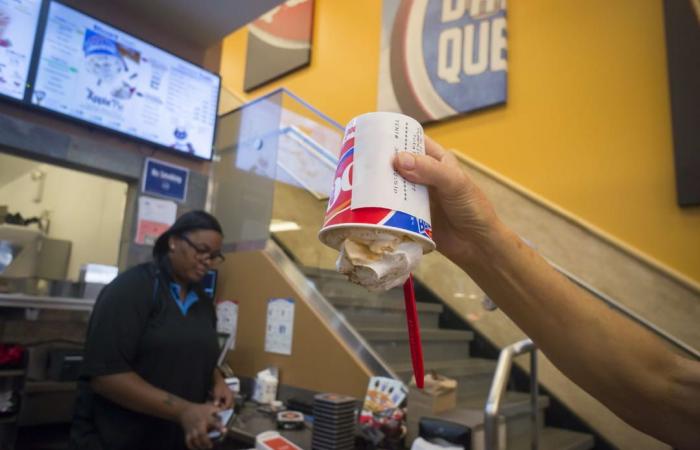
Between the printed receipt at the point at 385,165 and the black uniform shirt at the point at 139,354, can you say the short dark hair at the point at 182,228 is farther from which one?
the printed receipt at the point at 385,165

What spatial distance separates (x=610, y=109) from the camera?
3684mm

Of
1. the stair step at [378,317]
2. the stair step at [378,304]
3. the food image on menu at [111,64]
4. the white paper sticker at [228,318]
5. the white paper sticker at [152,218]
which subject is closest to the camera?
the food image on menu at [111,64]

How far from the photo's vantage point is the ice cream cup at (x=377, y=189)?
0.69 metres

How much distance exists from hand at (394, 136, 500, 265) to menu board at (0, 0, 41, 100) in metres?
2.45

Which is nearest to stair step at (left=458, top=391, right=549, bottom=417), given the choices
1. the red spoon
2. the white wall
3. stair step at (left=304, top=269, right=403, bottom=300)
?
stair step at (left=304, top=269, right=403, bottom=300)

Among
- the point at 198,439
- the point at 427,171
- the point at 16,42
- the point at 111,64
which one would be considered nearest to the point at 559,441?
the point at 198,439

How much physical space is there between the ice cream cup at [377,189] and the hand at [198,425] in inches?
51.9

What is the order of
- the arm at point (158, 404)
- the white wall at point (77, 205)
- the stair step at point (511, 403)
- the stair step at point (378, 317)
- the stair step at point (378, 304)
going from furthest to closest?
the white wall at point (77, 205), the stair step at point (378, 304), the stair step at point (378, 317), the stair step at point (511, 403), the arm at point (158, 404)

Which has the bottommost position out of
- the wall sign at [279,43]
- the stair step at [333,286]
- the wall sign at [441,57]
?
the stair step at [333,286]

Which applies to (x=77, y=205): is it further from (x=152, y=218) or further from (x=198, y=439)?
(x=198, y=439)

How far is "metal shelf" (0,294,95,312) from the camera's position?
2340 millimetres

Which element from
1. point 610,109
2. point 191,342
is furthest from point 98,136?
point 610,109

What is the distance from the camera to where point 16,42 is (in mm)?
2338

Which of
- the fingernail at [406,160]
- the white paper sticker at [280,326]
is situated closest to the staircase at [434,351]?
the white paper sticker at [280,326]
